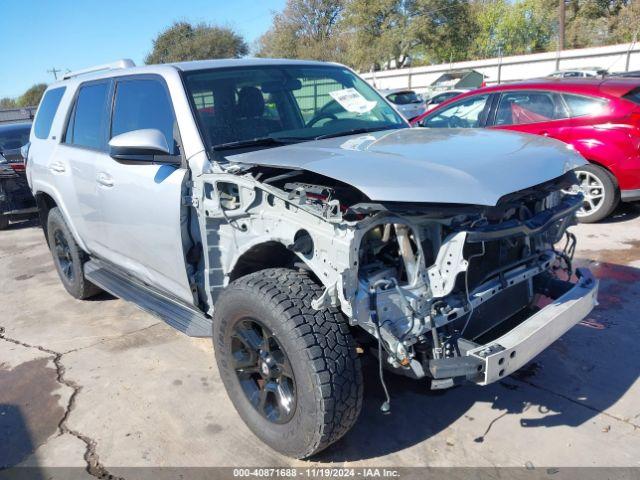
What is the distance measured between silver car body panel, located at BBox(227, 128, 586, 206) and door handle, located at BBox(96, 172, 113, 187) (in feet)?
4.28

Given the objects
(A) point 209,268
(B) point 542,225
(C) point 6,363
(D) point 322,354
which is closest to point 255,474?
(D) point 322,354

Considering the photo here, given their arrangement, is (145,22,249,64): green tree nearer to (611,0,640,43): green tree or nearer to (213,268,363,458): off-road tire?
(611,0,640,43): green tree

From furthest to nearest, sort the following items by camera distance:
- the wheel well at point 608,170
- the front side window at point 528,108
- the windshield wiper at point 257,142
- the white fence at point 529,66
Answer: the white fence at point 529,66
the front side window at point 528,108
the wheel well at point 608,170
the windshield wiper at point 257,142

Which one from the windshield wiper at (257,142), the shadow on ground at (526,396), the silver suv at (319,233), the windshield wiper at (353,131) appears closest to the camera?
the silver suv at (319,233)

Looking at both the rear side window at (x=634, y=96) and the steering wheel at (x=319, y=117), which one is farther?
the rear side window at (x=634, y=96)

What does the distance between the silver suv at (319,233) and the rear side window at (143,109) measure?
15 millimetres

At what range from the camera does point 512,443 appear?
9.33ft

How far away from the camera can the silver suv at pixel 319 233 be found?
7.74ft

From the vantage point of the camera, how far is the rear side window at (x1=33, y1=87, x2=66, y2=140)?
16.8ft

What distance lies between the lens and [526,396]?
323cm

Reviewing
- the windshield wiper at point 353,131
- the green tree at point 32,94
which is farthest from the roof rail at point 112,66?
the green tree at point 32,94

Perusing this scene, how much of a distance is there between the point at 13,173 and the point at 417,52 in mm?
41258

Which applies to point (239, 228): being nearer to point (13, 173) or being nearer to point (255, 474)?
point (255, 474)

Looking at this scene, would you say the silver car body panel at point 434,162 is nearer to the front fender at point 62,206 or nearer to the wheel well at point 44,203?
the front fender at point 62,206
